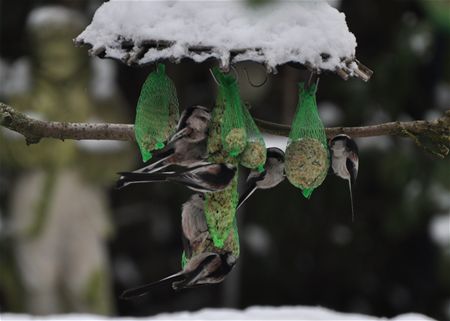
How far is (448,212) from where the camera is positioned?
133 inches

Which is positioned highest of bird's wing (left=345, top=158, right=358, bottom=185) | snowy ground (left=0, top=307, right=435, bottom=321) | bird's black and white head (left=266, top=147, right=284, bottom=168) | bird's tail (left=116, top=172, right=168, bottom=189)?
bird's black and white head (left=266, top=147, right=284, bottom=168)

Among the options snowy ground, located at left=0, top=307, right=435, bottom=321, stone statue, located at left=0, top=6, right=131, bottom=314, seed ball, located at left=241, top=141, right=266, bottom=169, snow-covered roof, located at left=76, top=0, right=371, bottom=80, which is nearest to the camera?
snow-covered roof, located at left=76, top=0, right=371, bottom=80

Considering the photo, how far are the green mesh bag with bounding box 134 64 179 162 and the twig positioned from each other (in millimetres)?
59

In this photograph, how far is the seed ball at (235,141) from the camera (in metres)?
1.11

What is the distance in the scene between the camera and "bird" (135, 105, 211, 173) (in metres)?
1.12

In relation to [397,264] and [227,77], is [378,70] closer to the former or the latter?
[397,264]

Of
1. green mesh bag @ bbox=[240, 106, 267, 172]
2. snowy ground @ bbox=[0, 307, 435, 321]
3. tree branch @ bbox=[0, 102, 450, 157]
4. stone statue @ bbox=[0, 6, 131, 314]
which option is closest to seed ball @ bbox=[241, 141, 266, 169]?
green mesh bag @ bbox=[240, 106, 267, 172]

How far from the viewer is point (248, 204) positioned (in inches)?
155

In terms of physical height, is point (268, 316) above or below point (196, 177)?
below

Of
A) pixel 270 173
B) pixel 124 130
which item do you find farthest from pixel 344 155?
pixel 124 130

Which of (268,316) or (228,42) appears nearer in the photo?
(228,42)

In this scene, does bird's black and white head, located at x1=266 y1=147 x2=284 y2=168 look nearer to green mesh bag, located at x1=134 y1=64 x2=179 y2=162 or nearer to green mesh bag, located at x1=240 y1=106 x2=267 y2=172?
green mesh bag, located at x1=240 y1=106 x2=267 y2=172

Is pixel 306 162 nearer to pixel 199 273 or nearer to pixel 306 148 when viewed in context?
pixel 306 148

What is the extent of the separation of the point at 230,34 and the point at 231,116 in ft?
0.43
